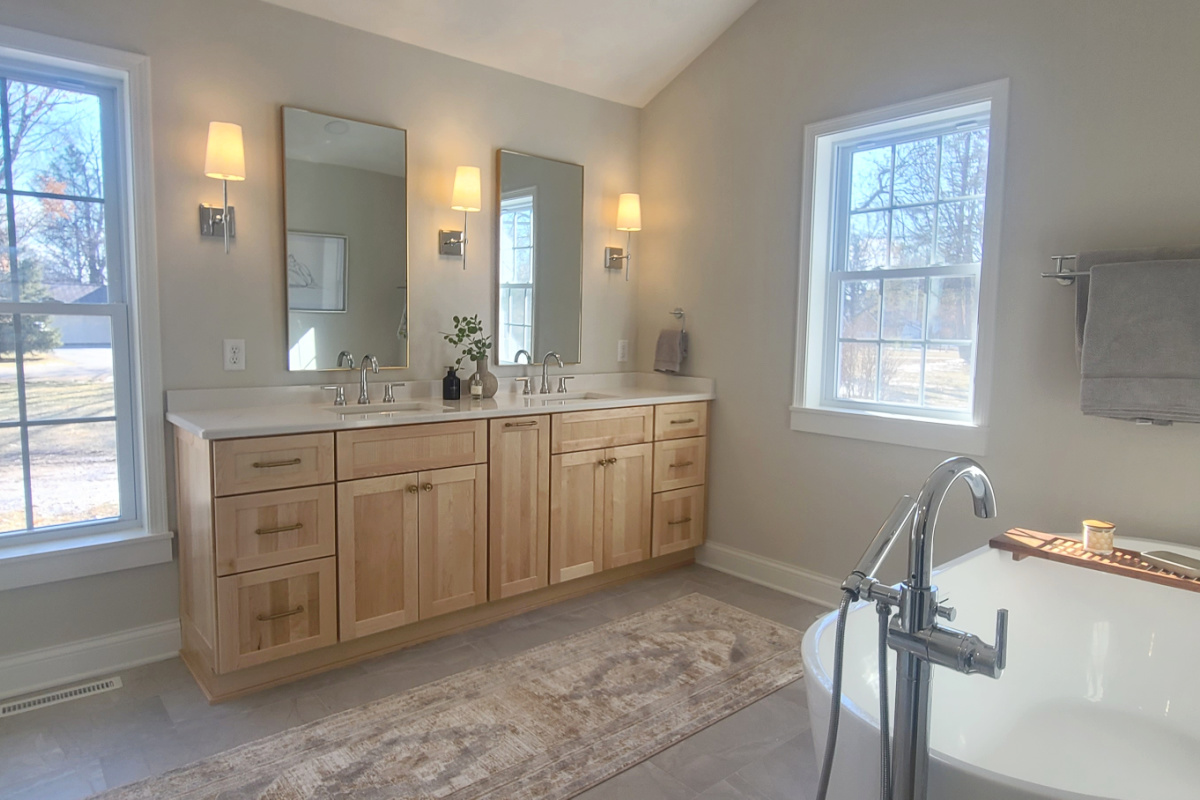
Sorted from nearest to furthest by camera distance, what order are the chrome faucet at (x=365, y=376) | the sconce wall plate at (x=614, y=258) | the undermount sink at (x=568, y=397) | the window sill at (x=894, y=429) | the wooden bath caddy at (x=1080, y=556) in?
1. the wooden bath caddy at (x=1080, y=556)
2. the window sill at (x=894, y=429)
3. the chrome faucet at (x=365, y=376)
4. the undermount sink at (x=568, y=397)
5. the sconce wall plate at (x=614, y=258)

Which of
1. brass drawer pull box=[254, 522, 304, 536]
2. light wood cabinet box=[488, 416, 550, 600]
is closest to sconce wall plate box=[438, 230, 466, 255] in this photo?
light wood cabinet box=[488, 416, 550, 600]

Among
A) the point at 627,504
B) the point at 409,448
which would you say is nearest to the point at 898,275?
the point at 627,504

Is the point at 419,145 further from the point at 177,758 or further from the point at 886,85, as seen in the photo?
the point at 177,758

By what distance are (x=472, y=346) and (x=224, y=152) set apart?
122cm

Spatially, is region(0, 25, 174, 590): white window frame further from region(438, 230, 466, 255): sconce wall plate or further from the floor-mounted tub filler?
the floor-mounted tub filler

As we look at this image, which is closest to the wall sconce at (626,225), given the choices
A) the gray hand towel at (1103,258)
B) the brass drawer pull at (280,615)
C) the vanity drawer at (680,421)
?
the vanity drawer at (680,421)

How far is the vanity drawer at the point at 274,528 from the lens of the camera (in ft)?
7.39

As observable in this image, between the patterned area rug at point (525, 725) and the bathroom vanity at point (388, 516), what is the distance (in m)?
0.33

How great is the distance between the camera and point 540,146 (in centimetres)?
355

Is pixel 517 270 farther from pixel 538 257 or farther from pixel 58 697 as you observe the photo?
pixel 58 697

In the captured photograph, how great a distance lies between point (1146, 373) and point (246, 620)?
2.78m

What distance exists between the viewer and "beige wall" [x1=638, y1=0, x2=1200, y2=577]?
2.32 meters

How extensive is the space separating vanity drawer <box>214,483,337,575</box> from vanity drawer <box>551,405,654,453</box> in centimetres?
96

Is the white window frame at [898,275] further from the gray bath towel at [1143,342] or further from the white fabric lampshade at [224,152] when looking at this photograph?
the white fabric lampshade at [224,152]
